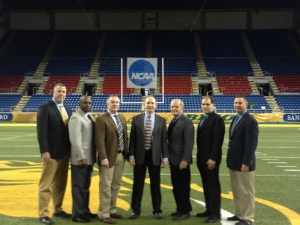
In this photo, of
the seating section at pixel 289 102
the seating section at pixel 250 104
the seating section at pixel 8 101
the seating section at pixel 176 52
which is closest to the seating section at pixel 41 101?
the seating section at pixel 8 101

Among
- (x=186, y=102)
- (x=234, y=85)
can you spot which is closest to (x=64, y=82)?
(x=186, y=102)

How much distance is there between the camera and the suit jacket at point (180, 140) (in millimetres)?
4723

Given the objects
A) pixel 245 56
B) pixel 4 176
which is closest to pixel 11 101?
pixel 245 56

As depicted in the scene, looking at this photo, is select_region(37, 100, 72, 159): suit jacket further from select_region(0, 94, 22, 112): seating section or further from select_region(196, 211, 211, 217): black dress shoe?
select_region(0, 94, 22, 112): seating section

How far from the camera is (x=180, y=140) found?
4.78 m

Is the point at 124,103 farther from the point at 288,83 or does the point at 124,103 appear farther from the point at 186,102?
the point at 288,83

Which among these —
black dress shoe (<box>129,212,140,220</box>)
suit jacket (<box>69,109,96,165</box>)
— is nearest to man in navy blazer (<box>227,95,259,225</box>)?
black dress shoe (<box>129,212,140,220</box>)

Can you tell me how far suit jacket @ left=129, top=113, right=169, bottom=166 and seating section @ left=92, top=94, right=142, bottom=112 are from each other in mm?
21176

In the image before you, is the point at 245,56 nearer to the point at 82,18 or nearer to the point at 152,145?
the point at 82,18

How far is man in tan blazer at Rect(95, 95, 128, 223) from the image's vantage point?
4.50 metres

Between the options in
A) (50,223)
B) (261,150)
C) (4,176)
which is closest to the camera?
(50,223)

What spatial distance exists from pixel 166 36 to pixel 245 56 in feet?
25.0

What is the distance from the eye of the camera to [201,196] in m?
5.86

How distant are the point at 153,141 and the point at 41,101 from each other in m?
24.8
